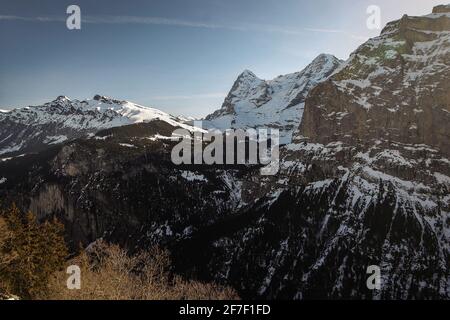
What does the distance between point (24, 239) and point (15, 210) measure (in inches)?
340

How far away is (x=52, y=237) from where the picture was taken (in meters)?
81.8

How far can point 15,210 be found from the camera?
268 feet

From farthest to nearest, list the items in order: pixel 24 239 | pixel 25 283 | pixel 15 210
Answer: pixel 15 210 → pixel 24 239 → pixel 25 283
